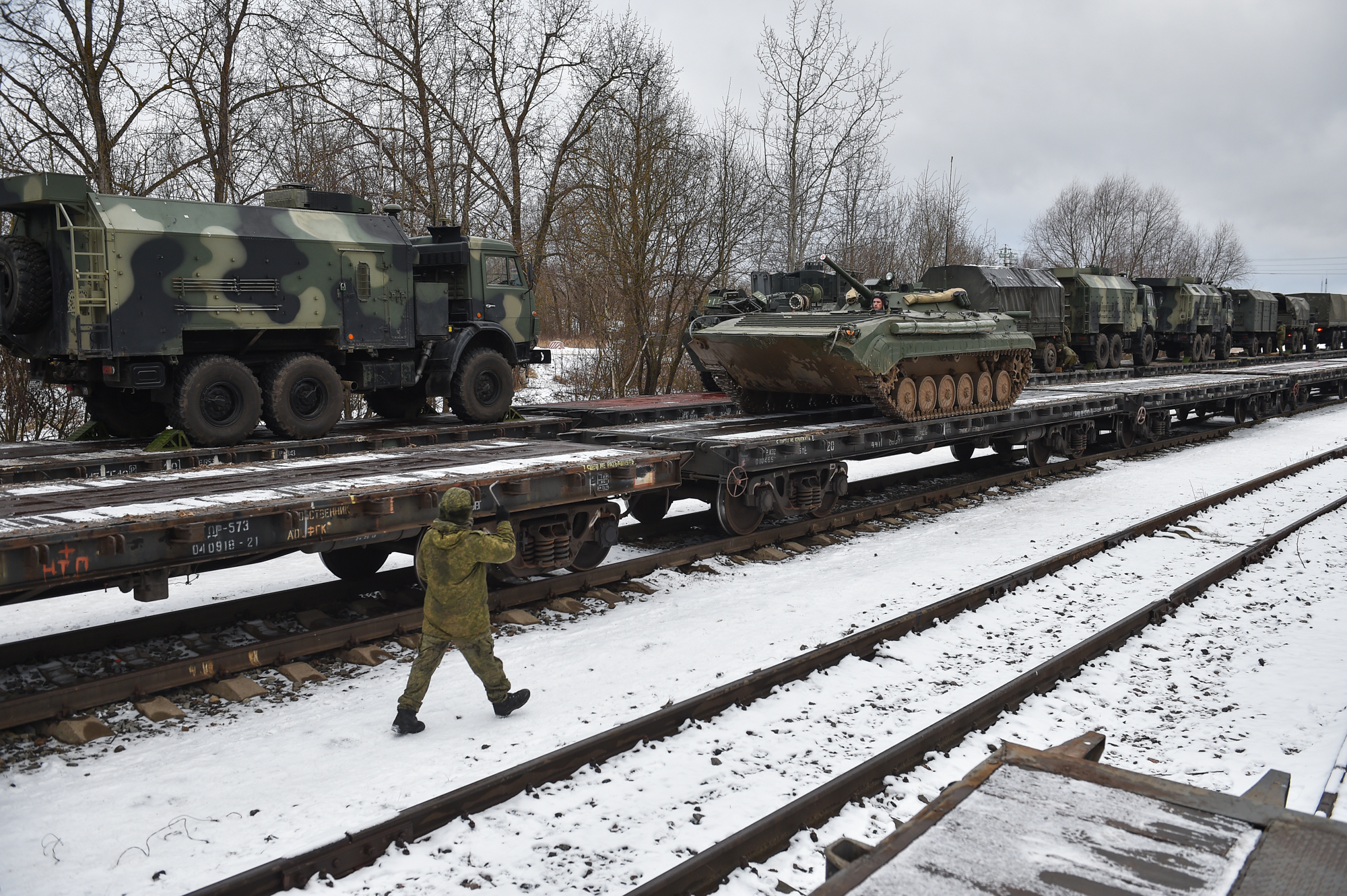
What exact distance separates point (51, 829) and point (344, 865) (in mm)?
1540

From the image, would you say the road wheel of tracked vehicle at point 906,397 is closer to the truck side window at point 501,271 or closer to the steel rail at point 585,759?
the steel rail at point 585,759

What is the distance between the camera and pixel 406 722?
231 inches

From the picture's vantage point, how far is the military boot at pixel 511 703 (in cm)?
609

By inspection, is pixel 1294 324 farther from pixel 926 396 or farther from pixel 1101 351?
pixel 926 396

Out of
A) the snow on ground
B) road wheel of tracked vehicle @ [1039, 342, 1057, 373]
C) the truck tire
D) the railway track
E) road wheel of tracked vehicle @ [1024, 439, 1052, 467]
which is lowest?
the snow on ground

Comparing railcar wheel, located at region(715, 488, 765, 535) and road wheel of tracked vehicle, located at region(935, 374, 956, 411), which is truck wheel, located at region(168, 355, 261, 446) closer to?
railcar wheel, located at region(715, 488, 765, 535)

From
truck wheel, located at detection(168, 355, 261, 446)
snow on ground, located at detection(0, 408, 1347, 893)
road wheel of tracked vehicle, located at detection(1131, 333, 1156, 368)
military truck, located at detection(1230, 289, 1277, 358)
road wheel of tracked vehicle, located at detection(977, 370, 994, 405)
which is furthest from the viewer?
military truck, located at detection(1230, 289, 1277, 358)

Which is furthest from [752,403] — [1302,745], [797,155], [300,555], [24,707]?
[797,155]

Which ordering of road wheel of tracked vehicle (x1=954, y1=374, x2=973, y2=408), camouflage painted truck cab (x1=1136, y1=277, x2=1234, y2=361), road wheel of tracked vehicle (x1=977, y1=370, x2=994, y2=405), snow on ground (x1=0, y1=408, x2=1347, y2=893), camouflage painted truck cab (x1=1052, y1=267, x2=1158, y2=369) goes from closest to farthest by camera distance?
snow on ground (x1=0, y1=408, x2=1347, y2=893)
road wheel of tracked vehicle (x1=954, y1=374, x2=973, y2=408)
road wheel of tracked vehicle (x1=977, y1=370, x2=994, y2=405)
camouflage painted truck cab (x1=1052, y1=267, x2=1158, y2=369)
camouflage painted truck cab (x1=1136, y1=277, x2=1234, y2=361)

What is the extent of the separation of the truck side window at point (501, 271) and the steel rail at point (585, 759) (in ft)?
29.8

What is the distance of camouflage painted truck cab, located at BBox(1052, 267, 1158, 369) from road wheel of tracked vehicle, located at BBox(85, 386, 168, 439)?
80.2 ft

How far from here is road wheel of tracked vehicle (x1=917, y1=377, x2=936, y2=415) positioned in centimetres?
1326

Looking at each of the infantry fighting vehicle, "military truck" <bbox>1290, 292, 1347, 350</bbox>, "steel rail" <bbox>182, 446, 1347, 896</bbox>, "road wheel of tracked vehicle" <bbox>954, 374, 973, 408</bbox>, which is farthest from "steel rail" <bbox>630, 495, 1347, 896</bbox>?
"military truck" <bbox>1290, 292, 1347, 350</bbox>

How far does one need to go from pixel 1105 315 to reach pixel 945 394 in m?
18.6
